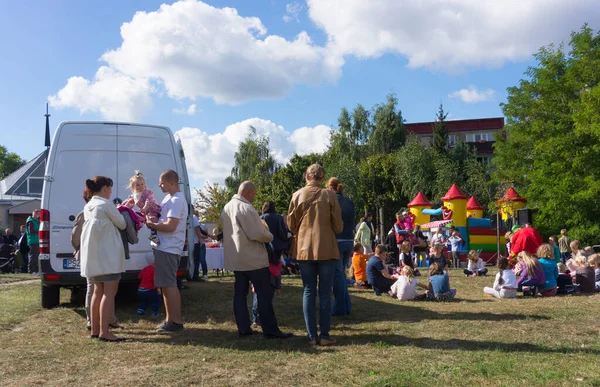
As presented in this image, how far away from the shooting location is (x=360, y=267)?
12352 mm

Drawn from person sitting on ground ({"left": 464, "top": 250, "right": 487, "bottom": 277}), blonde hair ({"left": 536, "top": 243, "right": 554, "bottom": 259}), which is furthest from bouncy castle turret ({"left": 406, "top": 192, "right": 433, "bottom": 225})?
blonde hair ({"left": 536, "top": 243, "right": 554, "bottom": 259})

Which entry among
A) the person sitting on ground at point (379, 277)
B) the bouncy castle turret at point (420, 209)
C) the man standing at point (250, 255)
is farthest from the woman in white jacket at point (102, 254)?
the bouncy castle turret at point (420, 209)

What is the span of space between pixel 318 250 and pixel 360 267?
6534 mm

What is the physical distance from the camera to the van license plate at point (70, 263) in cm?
798

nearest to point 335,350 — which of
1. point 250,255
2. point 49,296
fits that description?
point 250,255

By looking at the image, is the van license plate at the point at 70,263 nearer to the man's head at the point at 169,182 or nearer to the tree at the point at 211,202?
the man's head at the point at 169,182

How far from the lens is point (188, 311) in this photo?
8.59 m

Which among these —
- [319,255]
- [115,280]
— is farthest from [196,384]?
[115,280]

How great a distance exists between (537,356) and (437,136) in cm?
4767

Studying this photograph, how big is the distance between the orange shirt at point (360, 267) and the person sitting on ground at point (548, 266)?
3.53 meters

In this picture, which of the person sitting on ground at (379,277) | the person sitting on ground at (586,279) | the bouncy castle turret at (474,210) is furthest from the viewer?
the bouncy castle turret at (474,210)

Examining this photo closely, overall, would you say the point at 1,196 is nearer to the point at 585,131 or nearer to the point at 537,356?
the point at 585,131

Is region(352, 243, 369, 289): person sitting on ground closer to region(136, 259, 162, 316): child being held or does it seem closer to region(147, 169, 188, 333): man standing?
region(136, 259, 162, 316): child being held

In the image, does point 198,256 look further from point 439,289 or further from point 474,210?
point 474,210
